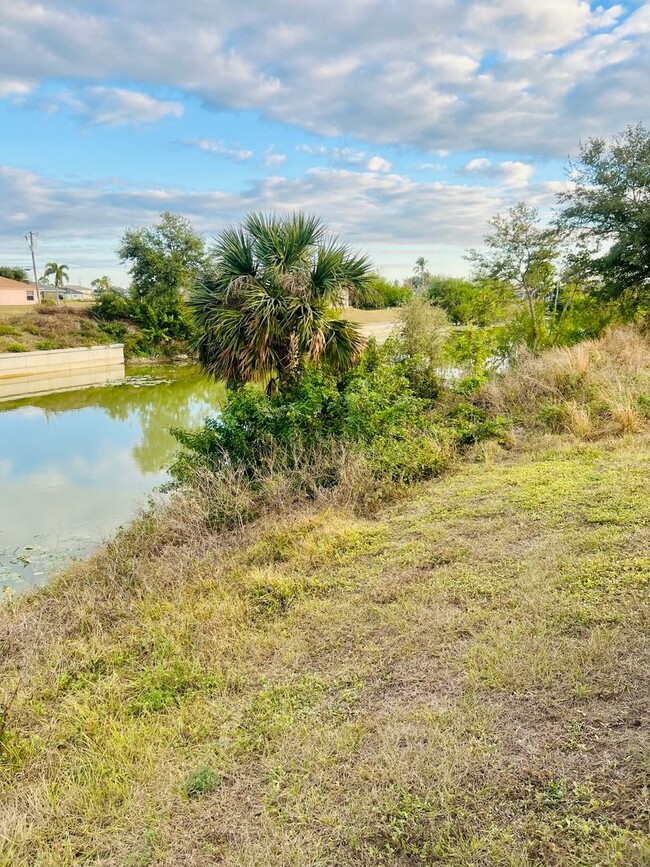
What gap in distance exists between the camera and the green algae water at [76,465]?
6.93 m

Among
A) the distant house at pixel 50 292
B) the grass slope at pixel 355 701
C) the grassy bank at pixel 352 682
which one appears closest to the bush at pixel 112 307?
the distant house at pixel 50 292

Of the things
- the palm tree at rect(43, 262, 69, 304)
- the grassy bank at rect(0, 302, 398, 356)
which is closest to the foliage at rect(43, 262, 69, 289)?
the palm tree at rect(43, 262, 69, 304)

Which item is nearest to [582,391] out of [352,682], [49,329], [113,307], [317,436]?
[317,436]

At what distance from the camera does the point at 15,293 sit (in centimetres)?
4088

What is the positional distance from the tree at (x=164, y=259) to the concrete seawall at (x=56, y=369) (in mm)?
4942

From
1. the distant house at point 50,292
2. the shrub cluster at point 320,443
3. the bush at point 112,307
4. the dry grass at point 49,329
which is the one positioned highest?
the distant house at point 50,292

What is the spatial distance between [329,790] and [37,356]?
26196mm

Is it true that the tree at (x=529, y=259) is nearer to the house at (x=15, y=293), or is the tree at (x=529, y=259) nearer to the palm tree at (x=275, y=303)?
the palm tree at (x=275, y=303)

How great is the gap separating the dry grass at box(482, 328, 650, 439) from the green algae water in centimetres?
580

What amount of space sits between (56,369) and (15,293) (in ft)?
67.8

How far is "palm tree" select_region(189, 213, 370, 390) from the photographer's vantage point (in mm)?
7504

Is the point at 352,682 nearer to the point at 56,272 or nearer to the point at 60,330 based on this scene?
the point at 60,330

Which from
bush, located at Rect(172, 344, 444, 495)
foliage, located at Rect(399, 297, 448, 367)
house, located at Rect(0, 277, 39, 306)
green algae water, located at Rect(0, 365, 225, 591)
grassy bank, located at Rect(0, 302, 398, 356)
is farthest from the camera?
house, located at Rect(0, 277, 39, 306)

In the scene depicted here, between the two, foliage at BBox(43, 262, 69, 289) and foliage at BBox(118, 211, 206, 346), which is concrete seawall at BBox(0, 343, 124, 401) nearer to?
foliage at BBox(118, 211, 206, 346)
